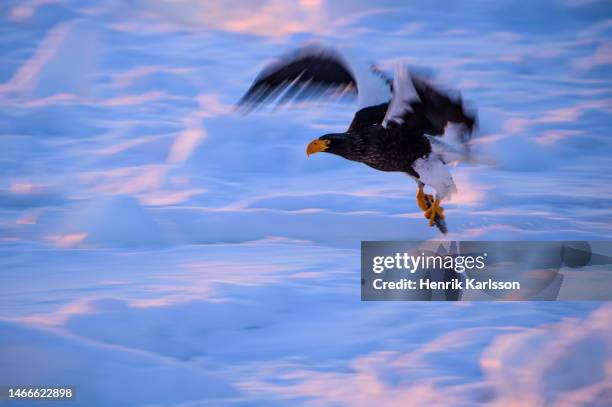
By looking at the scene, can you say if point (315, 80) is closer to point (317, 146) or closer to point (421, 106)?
point (317, 146)

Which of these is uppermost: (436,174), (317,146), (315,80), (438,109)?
(315,80)

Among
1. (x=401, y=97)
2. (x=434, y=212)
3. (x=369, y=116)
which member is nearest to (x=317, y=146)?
(x=369, y=116)

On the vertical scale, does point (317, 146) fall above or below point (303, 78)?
below

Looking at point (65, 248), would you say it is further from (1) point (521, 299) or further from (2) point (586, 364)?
(2) point (586, 364)

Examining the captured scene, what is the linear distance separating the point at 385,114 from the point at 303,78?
33 cm

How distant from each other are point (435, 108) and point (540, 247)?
588 millimetres

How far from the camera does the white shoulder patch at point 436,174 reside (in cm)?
310

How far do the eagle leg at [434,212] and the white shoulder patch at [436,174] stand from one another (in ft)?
0.09

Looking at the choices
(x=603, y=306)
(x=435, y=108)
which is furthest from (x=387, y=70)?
(x=603, y=306)

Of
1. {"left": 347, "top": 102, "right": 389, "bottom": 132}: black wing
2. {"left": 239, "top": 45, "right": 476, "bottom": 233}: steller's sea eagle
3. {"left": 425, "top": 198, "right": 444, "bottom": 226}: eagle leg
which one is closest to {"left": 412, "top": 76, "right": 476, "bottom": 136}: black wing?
{"left": 239, "top": 45, "right": 476, "bottom": 233}: steller's sea eagle

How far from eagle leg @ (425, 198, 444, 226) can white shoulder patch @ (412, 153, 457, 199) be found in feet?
0.09

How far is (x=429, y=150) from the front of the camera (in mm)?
3090

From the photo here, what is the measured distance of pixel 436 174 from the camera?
3121 mm

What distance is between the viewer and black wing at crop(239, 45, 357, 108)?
3.17 meters
